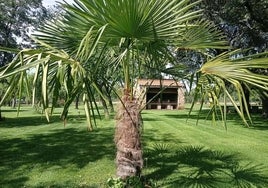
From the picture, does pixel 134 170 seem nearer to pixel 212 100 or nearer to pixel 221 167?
pixel 212 100

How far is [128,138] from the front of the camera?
5297mm

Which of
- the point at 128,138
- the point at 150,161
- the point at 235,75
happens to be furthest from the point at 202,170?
the point at 235,75

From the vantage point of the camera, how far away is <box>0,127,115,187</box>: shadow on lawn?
303 inches

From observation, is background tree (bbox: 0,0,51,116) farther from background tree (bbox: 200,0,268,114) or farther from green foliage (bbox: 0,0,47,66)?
background tree (bbox: 200,0,268,114)

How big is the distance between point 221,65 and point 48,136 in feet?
34.2

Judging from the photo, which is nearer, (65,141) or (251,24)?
(65,141)

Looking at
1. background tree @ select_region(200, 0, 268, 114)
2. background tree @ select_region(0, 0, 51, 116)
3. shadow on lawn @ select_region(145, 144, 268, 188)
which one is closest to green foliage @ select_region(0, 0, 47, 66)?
background tree @ select_region(0, 0, 51, 116)

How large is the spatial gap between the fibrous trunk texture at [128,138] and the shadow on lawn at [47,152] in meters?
2.34

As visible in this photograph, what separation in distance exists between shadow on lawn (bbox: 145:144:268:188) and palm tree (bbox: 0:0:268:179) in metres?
1.62

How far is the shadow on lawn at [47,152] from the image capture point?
7691 mm

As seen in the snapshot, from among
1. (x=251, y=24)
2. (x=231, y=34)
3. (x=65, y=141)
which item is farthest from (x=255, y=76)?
(x=231, y=34)

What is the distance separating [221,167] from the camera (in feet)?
25.5

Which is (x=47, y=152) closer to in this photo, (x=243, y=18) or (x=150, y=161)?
(x=150, y=161)

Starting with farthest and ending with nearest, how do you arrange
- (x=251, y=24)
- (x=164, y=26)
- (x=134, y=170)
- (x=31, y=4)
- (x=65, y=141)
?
(x=31, y=4) → (x=251, y=24) → (x=65, y=141) → (x=134, y=170) → (x=164, y=26)
